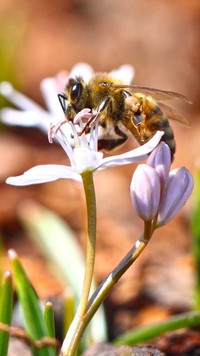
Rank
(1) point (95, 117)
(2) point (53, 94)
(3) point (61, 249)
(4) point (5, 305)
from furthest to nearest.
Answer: (3) point (61, 249), (2) point (53, 94), (1) point (95, 117), (4) point (5, 305)

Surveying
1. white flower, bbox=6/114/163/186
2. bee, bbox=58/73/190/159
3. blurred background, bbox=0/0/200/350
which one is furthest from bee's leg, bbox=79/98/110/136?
blurred background, bbox=0/0/200/350

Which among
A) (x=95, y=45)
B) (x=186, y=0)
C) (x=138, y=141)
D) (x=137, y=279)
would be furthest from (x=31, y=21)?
(x=138, y=141)

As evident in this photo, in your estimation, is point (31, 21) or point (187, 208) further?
point (31, 21)

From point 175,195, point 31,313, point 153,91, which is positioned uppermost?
point 153,91

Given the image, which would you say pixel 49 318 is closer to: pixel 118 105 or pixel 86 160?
pixel 86 160

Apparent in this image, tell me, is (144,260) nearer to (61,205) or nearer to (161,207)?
(61,205)

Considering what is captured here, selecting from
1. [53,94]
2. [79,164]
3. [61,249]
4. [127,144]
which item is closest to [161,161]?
[79,164]

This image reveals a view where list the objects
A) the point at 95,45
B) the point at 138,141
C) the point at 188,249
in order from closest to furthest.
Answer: the point at 138,141
the point at 188,249
the point at 95,45


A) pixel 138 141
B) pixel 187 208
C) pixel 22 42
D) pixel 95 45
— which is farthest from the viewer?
pixel 95 45
